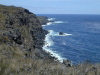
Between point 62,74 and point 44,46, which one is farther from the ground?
point 62,74

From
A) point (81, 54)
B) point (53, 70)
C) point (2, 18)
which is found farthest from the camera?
point (81, 54)

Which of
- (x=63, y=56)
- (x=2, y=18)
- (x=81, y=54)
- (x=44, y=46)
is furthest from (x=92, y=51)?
(x=2, y=18)

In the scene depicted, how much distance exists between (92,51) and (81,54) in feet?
15.4

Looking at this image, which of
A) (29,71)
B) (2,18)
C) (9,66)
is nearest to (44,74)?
(29,71)

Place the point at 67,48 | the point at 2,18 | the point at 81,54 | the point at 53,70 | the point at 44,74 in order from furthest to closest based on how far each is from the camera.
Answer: the point at 67,48
the point at 81,54
the point at 2,18
the point at 53,70
the point at 44,74

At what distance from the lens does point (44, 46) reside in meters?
72.2

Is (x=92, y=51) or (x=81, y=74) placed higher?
(x=81, y=74)

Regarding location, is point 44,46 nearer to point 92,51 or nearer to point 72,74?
point 92,51

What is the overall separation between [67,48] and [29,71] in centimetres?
6078

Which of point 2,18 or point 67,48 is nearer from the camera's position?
point 2,18

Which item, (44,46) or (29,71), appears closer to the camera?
(29,71)

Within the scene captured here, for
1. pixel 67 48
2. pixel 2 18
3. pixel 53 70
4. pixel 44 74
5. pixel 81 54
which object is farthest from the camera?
pixel 67 48

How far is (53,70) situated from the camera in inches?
321

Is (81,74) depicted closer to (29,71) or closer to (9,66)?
(29,71)
